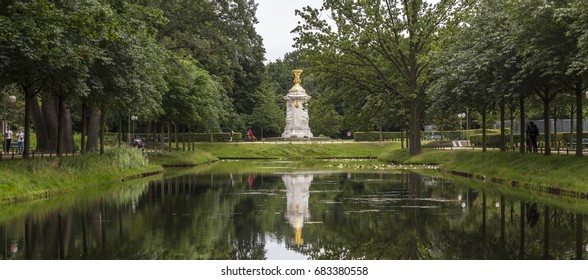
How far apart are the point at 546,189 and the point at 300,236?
50.7ft

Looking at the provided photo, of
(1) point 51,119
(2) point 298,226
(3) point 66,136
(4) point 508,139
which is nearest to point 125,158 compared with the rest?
(1) point 51,119

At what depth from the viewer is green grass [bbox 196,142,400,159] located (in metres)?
78.2

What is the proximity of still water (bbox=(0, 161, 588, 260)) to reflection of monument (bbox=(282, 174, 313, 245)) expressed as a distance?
0.03 m

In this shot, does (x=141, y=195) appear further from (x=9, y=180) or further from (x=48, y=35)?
(x=48, y=35)

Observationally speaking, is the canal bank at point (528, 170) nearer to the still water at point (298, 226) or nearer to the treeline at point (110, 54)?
the still water at point (298, 226)

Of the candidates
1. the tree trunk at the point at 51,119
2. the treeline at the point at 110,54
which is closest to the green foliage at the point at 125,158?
the treeline at the point at 110,54

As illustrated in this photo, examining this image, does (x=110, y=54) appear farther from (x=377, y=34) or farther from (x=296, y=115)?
(x=296, y=115)

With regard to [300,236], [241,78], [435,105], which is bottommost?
[300,236]

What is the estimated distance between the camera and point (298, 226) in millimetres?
17781

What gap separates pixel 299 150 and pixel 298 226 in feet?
205

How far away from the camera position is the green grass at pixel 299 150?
78.2 meters

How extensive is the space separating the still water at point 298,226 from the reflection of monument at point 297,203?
32mm

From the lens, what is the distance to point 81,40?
97.9 ft
